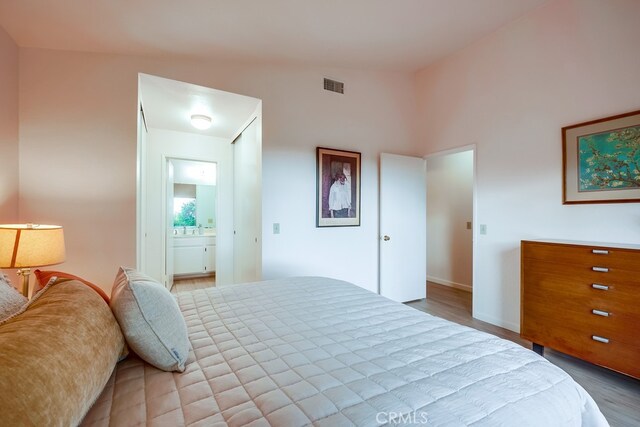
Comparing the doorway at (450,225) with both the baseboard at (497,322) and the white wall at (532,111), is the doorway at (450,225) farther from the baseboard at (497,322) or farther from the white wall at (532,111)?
the white wall at (532,111)

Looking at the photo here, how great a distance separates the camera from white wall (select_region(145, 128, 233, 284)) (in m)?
3.83


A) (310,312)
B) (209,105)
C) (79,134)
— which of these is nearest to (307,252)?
(310,312)

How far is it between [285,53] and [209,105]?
998 millimetres

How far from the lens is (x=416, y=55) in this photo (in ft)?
10.8

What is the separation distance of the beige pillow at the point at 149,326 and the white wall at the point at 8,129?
168 cm

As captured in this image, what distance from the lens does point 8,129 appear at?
74.2 inches

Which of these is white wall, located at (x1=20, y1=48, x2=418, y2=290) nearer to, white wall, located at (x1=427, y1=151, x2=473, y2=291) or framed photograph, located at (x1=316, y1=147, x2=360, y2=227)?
framed photograph, located at (x1=316, y1=147, x2=360, y2=227)

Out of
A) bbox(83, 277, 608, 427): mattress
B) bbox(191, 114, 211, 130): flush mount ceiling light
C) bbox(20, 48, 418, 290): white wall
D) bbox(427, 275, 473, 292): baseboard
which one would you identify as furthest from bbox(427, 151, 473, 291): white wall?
bbox(83, 277, 608, 427): mattress

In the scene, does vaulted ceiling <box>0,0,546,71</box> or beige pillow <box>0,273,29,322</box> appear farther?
vaulted ceiling <box>0,0,546,71</box>

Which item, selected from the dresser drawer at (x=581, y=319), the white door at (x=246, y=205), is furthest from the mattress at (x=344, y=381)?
the white door at (x=246, y=205)

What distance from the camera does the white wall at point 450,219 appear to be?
438 cm

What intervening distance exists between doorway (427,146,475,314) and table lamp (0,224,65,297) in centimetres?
413

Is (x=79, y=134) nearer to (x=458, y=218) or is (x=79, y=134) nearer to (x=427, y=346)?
(x=427, y=346)

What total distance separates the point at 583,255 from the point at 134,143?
11.9ft
